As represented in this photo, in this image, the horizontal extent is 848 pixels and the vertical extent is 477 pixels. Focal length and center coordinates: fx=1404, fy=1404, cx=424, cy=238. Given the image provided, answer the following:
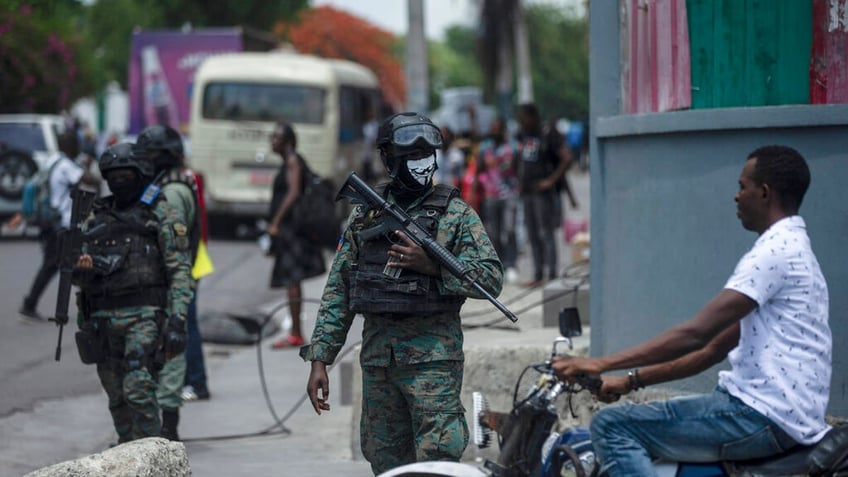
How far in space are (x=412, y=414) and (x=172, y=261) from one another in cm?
233

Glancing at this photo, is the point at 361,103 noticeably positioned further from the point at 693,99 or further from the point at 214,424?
the point at 693,99

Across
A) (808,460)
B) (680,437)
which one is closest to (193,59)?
(680,437)

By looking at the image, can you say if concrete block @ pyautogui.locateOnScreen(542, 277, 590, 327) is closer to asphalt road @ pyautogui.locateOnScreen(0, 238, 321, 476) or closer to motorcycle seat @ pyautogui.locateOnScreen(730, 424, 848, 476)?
asphalt road @ pyautogui.locateOnScreen(0, 238, 321, 476)

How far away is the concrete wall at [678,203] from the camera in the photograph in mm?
5969

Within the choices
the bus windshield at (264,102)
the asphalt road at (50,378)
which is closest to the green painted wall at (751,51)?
the asphalt road at (50,378)

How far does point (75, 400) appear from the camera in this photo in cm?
966

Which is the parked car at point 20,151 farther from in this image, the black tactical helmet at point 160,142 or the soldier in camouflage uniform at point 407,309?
the soldier in camouflage uniform at point 407,309

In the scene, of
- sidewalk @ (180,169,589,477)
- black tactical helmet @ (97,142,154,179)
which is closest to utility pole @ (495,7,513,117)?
sidewalk @ (180,169,589,477)

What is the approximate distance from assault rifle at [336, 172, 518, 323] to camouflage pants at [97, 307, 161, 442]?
213 centimetres

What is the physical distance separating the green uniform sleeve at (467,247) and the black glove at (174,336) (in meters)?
2.21

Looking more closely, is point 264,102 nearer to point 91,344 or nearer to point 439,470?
point 91,344

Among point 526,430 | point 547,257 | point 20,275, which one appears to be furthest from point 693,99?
point 20,275

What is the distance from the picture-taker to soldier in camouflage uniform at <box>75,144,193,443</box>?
6691 mm

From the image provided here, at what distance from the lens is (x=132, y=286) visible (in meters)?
6.72
